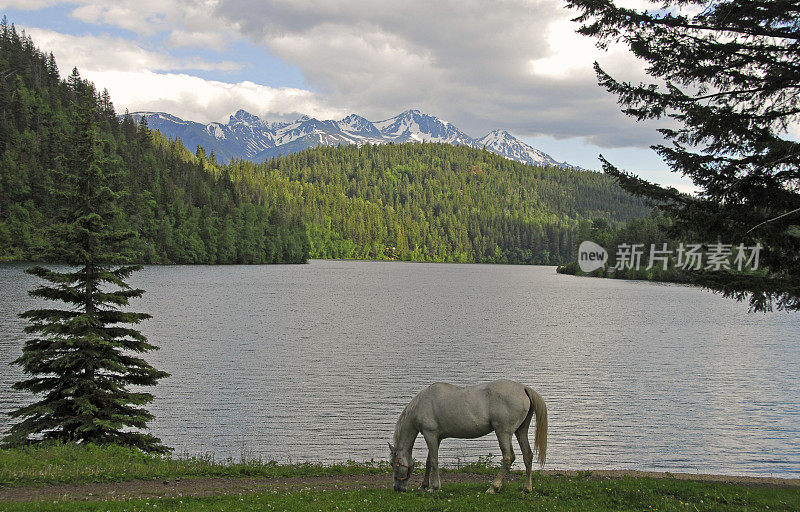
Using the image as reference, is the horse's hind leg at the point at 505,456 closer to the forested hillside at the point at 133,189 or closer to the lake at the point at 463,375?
the lake at the point at 463,375

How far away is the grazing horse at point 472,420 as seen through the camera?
13047mm

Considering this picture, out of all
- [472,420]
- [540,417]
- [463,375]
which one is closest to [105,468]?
[472,420]

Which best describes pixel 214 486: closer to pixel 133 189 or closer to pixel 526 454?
pixel 526 454

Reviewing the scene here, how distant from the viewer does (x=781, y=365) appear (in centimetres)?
4209

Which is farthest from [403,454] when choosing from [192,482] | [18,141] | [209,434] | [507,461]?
[18,141]

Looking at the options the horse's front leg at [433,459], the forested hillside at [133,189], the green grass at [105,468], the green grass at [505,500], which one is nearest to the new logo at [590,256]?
the forested hillside at [133,189]

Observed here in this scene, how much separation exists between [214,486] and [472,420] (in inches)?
252

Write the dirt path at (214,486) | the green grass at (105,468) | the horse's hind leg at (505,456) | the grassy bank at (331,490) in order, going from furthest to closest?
the green grass at (105,468) < the horse's hind leg at (505,456) < the dirt path at (214,486) < the grassy bank at (331,490)

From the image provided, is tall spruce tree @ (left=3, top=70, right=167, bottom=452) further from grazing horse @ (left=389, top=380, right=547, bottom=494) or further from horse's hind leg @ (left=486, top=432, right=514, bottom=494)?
horse's hind leg @ (left=486, top=432, right=514, bottom=494)

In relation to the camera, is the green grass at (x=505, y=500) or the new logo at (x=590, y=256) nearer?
the green grass at (x=505, y=500)

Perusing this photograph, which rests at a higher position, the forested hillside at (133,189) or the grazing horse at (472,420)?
the forested hillside at (133,189)

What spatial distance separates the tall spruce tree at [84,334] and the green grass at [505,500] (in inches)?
251

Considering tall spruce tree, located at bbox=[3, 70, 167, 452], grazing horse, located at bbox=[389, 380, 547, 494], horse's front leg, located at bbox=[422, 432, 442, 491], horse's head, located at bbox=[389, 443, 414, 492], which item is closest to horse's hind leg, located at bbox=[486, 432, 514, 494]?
grazing horse, located at bbox=[389, 380, 547, 494]

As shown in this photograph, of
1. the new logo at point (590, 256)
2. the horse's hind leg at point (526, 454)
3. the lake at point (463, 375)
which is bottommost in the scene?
the lake at point (463, 375)
